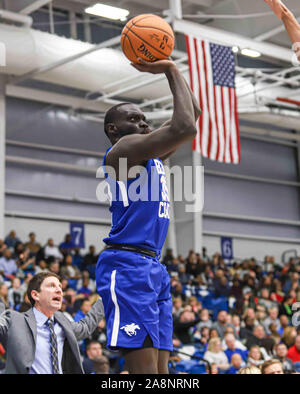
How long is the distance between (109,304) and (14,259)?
37.0 feet

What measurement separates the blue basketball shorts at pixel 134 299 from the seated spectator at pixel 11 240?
12.9 metres

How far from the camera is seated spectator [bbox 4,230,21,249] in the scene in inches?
639

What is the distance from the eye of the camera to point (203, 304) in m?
15.7

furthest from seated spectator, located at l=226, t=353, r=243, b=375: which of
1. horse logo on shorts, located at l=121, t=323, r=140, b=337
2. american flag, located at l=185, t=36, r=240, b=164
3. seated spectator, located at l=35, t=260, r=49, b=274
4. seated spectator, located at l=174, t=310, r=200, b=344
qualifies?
horse logo on shorts, located at l=121, t=323, r=140, b=337

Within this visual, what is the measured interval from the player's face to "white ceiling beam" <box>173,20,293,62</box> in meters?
7.76

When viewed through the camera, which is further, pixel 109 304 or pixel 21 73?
pixel 21 73

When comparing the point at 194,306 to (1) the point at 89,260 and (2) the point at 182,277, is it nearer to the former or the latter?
(2) the point at 182,277

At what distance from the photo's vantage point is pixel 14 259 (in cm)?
1439

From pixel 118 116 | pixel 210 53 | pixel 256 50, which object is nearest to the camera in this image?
pixel 118 116

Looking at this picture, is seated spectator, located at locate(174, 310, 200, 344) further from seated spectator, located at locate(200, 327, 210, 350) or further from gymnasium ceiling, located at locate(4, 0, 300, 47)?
gymnasium ceiling, located at locate(4, 0, 300, 47)

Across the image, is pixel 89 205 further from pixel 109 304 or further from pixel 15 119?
pixel 109 304

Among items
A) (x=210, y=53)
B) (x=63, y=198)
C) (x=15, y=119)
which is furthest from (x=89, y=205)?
(x=210, y=53)

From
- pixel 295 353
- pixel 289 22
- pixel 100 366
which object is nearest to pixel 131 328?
pixel 289 22

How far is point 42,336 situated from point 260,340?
8340 millimetres
